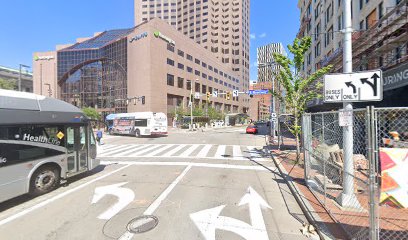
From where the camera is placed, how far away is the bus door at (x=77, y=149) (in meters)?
8.05

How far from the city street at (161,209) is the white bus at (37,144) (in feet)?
1.68

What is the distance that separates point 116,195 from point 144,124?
2177 cm

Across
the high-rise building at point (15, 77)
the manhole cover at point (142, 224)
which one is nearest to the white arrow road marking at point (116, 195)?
the manhole cover at point (142, 224)

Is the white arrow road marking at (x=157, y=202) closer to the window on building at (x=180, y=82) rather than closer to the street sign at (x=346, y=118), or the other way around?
the street sign at (x=346, y=118)

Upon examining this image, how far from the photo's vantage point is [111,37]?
66625mm

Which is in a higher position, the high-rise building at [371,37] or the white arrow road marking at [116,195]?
the high-rise building at [371,37]

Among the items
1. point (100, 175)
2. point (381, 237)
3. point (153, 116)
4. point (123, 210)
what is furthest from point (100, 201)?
point (153, 116)

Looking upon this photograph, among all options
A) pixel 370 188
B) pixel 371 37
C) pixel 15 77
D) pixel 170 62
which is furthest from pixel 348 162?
pixel 15 77

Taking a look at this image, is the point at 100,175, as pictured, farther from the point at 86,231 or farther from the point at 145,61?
the point at 145,61

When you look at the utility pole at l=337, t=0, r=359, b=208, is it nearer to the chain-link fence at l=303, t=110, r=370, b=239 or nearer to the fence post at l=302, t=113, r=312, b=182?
the chain-link fence at l=303, t=110, r=370, b=239

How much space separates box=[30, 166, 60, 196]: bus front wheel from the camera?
265 inches

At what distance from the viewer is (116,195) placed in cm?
671

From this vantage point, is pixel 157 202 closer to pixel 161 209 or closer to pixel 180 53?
pixel 161 209

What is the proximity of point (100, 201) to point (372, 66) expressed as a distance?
1931cm
